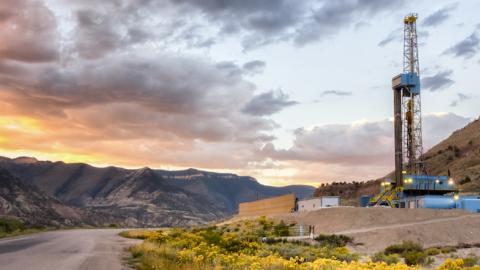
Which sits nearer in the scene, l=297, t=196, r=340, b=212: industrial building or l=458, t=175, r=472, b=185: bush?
l=297, t=196, r=340, b=212: industrial building

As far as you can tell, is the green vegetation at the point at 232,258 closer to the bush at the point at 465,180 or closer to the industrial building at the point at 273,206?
the industrial building at the point at 273,206

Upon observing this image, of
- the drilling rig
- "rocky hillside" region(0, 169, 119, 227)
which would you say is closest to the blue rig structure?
the drilling rig

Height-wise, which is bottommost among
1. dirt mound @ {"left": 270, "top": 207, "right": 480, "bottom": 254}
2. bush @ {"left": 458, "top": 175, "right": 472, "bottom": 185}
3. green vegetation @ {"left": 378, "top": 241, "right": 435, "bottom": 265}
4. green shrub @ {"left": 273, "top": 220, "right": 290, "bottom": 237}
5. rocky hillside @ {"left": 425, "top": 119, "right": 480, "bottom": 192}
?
green vegetation @ {"left": 378, "top": 241, "right": 435, "bottom": 265}

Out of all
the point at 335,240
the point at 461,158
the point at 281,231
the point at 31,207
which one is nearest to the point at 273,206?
the point at 281,231

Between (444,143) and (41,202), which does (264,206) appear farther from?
(41,202)

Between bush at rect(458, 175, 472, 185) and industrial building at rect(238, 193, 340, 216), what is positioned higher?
bush at rect(458, 175, 472, 185)

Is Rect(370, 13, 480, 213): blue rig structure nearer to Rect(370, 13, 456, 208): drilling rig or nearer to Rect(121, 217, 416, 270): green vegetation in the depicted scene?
Rect(370, 13, 456, 208): drilling rig

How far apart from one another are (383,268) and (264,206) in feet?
A: 268

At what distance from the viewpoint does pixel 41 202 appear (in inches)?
5507

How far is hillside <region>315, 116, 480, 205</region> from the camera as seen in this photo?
90.4 meters

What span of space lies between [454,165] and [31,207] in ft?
320

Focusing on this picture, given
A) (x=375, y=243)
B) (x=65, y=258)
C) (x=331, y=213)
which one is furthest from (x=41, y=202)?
(x=65, y=258)

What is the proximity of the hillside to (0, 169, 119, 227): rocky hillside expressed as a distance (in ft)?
215

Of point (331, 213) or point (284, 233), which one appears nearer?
point (284, 233)
